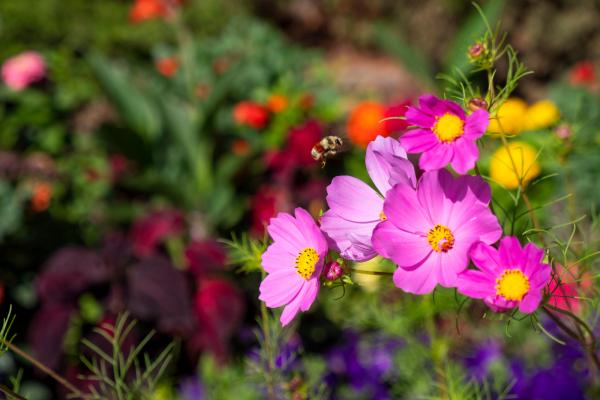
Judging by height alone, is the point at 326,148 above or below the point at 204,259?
above

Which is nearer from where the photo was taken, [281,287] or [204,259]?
[281,287]

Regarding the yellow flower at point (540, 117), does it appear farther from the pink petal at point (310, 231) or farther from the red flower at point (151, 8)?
the red flower at point (151, 8)

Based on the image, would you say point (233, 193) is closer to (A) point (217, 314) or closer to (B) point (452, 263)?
(A) point (217, 314)

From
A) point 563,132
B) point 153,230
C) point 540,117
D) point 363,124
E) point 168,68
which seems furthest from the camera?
point 168,68

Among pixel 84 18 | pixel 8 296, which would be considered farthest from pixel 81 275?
pixel 84 18

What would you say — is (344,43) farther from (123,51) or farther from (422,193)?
(422,193)

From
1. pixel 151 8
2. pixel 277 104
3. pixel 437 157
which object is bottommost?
pixel 277 104

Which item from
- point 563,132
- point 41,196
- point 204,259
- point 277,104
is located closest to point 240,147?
point 277,104

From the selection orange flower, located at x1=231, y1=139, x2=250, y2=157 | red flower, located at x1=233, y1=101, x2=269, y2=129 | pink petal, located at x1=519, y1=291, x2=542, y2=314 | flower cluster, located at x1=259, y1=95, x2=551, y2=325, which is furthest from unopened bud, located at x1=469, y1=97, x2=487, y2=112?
orange flower, located at x1=231, y1=139, x2=250, y2=157
